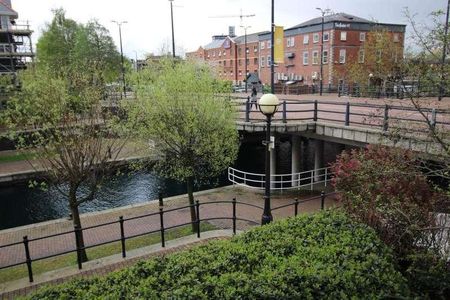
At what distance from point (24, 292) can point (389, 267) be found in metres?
8.14

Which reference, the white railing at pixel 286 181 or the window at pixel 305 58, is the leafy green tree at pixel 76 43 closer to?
the window at pixel 305 58

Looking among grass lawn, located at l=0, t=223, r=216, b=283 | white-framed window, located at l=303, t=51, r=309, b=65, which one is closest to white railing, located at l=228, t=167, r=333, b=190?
grass lawn, located at l=0, t=223, r=216, b=283

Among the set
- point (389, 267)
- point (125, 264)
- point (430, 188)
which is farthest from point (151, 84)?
point (389, 267)

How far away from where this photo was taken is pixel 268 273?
492cm

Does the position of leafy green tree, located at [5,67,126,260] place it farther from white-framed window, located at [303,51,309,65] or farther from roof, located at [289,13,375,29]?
white-framed window, located at [303,51,309,65]

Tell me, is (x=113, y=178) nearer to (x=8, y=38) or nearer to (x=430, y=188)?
(x=430, y=188)

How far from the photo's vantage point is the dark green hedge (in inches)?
183

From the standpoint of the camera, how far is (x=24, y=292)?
8805mm

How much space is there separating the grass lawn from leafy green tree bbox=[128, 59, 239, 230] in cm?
79

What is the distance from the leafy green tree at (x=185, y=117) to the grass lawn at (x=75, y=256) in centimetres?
79

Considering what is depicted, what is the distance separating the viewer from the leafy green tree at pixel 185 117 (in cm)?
1362

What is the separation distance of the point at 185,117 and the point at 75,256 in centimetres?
594

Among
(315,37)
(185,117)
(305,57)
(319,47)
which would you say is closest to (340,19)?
(315,37)

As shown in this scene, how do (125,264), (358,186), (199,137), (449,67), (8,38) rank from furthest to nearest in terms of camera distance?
(8,38)
(199,137)
(125,264)
(358,186)
(449,67)
